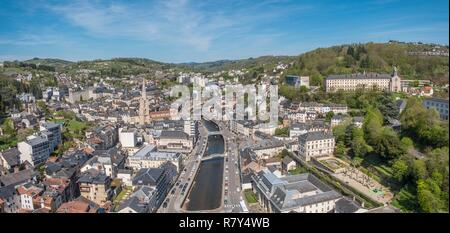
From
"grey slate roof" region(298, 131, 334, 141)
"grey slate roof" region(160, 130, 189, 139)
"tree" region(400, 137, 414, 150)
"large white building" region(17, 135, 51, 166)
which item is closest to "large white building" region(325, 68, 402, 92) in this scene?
"grey slate roof" region(298, 131, 334, 141)

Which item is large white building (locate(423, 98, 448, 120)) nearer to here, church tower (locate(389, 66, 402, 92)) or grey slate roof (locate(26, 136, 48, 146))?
grey slate roof (locate(26, 136, 48, 146))

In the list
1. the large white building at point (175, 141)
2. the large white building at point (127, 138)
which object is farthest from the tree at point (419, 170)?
the large white building at point (127, 138)

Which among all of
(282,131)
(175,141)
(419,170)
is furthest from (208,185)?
(282,131)

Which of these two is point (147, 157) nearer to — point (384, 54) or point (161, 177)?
point (161, 177)

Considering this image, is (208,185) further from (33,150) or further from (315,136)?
(33,150)

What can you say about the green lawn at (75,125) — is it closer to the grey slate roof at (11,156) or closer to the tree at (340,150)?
the grey slate roof at (11,156)

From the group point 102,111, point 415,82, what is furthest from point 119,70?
point 415,82
